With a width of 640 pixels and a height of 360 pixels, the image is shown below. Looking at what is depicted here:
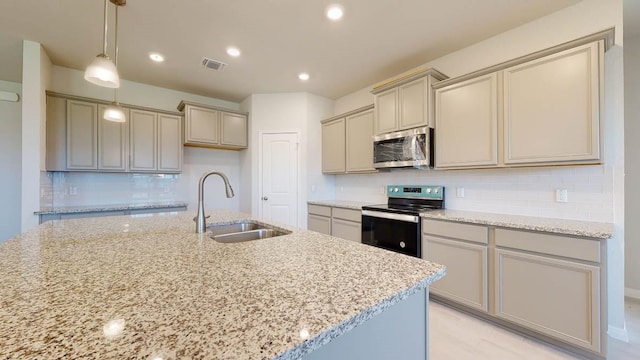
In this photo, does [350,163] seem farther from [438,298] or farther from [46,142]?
[46,142]

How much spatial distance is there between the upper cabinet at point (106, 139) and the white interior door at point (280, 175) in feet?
4.13

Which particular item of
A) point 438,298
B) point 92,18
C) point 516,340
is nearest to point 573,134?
point 516,340

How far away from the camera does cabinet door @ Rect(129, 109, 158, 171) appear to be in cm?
351

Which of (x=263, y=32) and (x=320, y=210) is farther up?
(x=263, y=32)

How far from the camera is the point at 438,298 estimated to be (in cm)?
252

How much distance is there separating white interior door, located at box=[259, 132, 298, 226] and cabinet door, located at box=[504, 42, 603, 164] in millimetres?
2790

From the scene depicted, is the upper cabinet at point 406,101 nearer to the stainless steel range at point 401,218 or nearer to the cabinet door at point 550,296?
the stainless steel range at point 401,218

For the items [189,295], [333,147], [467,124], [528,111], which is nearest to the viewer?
[189,295]

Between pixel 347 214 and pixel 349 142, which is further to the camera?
pixel 349 142

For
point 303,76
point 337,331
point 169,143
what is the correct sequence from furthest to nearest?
point 169,143, point 303,76, point 337,331

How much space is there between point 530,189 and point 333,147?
2473mm

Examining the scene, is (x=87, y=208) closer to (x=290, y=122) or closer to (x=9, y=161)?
(x=9, y=161)

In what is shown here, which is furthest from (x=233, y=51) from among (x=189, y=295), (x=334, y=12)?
(x=189, y=295)

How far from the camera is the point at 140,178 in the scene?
3812 mm
